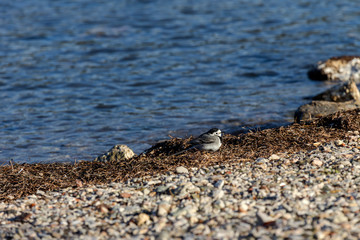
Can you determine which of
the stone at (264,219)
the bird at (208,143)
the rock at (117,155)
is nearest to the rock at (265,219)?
the stone at (264,219)

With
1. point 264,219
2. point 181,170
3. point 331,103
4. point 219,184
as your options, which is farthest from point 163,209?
point 331,103

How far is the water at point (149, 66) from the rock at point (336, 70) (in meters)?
0.36

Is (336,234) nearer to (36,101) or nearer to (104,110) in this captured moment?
(104,110)

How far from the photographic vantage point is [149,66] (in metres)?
16.7

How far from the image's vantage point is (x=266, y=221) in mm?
5570

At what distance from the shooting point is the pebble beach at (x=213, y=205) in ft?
18.1

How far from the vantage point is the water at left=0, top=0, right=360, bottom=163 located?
38.6 ft

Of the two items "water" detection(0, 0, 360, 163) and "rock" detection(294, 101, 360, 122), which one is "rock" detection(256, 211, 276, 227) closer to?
"water" detection(0, 0, 360, 163)

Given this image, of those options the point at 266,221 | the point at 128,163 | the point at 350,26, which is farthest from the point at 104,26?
the point at 266,221

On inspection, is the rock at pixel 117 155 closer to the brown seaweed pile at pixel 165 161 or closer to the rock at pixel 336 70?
the brown seaweed pile at pixel 165 161

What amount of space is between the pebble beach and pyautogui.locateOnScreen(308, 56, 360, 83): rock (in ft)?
26.1

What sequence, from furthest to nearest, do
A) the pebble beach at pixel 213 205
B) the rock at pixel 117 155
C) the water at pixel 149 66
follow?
1. the water at pixel 149 66
2. the rock at pixel 117 155
3. the pebble beach at pixel 213 205

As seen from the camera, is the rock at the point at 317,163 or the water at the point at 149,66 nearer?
the rock at the point at 317,163

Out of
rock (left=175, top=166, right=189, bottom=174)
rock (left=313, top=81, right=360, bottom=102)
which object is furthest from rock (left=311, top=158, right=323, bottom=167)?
rock (left=313, top=81, right=360, bottom=102)
